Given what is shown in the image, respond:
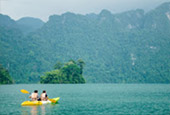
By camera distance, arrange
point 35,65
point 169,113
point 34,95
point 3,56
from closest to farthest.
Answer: point 169,113 → point 34,95 → point 3,56 → point 35,65

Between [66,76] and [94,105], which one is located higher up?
[66,76]

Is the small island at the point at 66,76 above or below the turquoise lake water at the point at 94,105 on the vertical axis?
above

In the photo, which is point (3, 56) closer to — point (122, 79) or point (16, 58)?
point (16, 58)

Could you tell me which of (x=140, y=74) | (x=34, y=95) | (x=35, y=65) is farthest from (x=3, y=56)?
(x=34, y=95)

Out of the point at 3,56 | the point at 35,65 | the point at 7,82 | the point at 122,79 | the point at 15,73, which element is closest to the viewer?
the point at 7,82

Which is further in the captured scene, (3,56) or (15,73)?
(3,56)

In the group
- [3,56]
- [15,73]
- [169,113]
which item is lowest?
[169,113]

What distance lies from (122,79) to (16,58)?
243ft

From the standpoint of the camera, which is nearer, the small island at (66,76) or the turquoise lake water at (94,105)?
the turquoise lake water at (94,105)

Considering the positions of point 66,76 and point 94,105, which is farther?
point 66,76

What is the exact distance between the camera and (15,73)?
154 metres

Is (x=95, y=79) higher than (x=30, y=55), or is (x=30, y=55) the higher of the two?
(x=30, y=55)

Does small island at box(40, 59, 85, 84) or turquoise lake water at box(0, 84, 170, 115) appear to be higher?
small island at box(40, 59, 85, 84)

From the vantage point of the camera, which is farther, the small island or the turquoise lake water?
the small island
